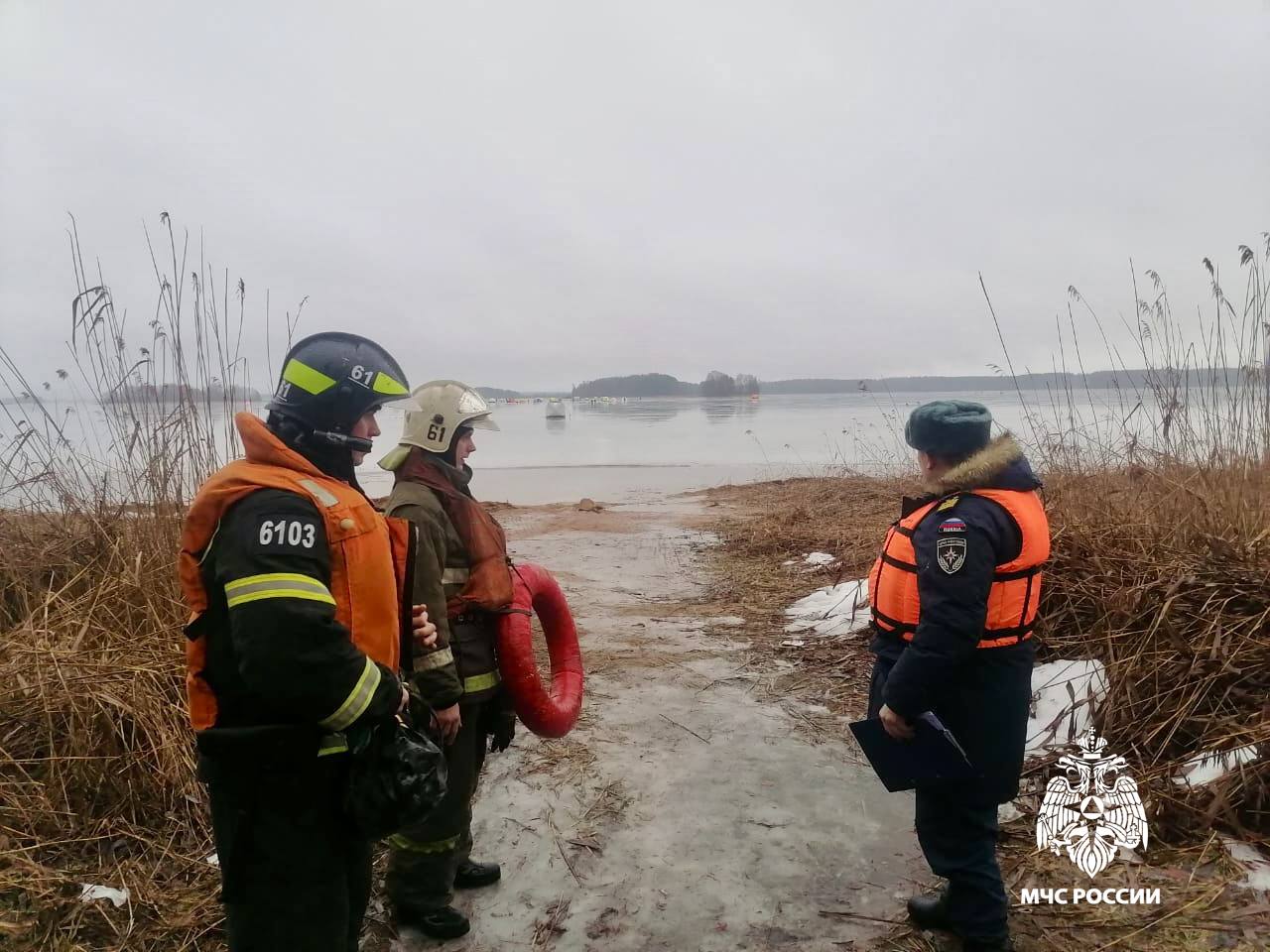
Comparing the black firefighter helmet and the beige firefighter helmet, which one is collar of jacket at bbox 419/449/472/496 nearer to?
the beige firefighter helmet

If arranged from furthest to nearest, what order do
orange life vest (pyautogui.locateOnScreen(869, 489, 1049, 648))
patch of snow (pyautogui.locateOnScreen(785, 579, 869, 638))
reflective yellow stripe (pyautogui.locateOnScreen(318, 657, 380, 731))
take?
patch of snow (pyautogui.locateOnScreen(785, 579, 869, 638))
orange life vest (pyautogui.locateOnScreen(869, 489, 1049, 648))
reflective yellow stripe (pyautogui.locateOnScreen(318, 657, 380, 731))

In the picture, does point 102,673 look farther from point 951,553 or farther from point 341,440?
point 951,553

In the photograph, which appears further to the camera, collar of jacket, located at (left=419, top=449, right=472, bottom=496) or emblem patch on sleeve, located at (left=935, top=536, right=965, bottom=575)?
collar of jacket, located at (left=419, top=449, right=472, bottom=496)

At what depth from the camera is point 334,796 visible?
201 centimetres

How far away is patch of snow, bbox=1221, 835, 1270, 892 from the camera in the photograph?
2.74 m

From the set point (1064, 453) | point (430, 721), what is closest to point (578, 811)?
point (430, 721)

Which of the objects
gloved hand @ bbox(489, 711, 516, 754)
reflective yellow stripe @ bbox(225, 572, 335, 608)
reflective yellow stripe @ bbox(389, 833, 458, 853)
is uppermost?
reflective yellow stripe @ bbox(225, 572, 335, 608)

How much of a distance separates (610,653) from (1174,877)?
382cm

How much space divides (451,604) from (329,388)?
1.07 metres

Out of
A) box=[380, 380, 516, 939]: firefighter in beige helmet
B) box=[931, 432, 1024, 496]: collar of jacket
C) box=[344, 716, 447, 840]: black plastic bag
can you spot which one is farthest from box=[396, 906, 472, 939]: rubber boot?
box=[931, 432, 1024, 496]: collar of jacket

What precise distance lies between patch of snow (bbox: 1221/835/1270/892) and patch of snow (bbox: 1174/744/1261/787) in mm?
268

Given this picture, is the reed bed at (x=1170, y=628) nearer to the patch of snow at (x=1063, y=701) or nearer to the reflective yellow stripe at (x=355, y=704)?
the patch of snow at (x=1063, y=701)

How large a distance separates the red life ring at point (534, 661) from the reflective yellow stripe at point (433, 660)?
0.45 meters

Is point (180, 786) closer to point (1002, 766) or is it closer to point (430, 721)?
point (430, 721)
